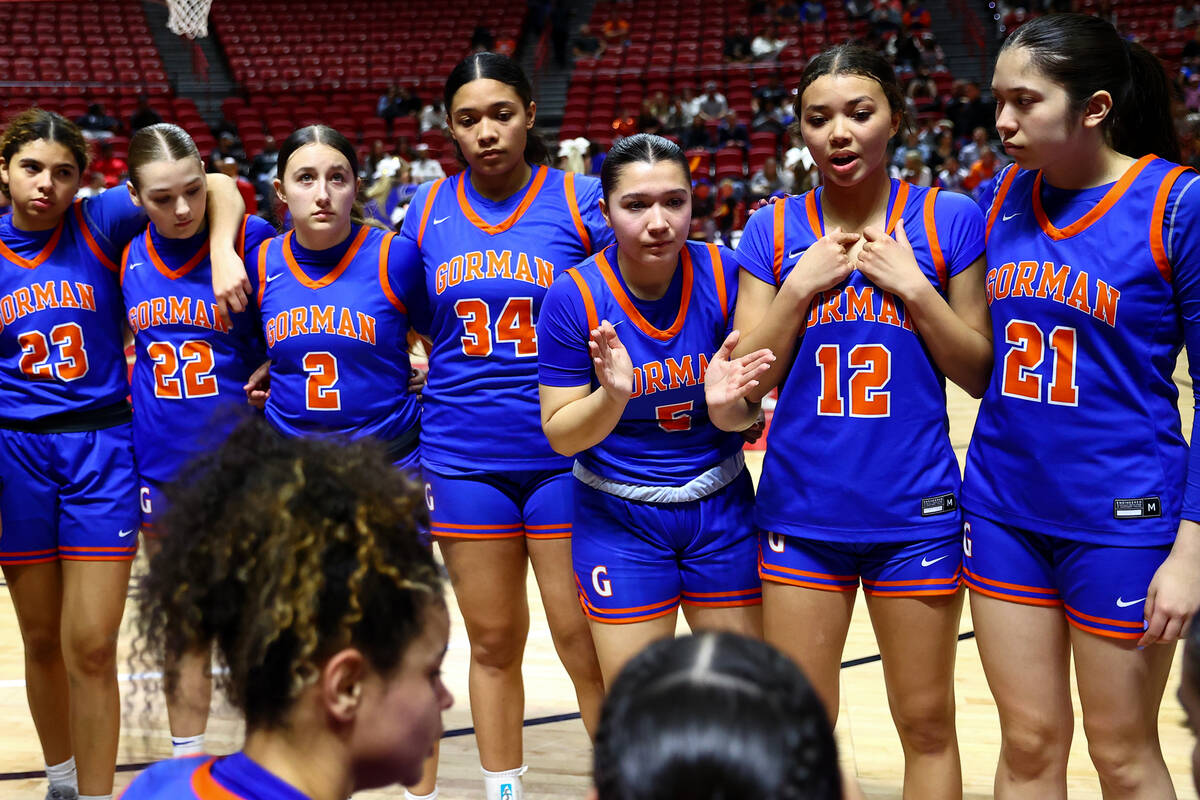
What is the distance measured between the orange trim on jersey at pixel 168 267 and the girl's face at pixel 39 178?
25 centimetres

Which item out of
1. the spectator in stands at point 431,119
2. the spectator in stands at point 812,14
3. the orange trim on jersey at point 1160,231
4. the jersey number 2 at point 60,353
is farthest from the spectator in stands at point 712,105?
the orange trim on jersey at point 1160,231

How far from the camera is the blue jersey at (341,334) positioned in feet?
9.57

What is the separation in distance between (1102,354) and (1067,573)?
16.8 inches

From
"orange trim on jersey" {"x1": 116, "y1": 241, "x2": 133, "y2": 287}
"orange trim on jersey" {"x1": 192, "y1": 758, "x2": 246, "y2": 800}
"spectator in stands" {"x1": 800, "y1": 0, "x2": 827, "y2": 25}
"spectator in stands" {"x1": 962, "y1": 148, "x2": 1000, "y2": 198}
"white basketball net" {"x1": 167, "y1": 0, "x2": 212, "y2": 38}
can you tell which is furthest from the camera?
"spectator in stands" {"x1": 800, "y1": 0, "x2": 827, "y2": 25}

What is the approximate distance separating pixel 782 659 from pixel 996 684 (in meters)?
1.40

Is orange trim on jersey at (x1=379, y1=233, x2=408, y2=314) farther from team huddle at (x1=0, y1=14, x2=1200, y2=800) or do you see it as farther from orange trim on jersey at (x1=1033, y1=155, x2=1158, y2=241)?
orange trim on jersey at (x1=1033, y1=155, x2=1158, y2=241)

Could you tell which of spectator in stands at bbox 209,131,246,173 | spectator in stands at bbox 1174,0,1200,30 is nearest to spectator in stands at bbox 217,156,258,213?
spectator in stands at bbox 209,131,246,173

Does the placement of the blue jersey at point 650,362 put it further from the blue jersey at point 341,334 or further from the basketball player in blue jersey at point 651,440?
the blue jersey at point 341,334

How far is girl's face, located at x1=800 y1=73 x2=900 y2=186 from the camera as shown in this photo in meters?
2.29

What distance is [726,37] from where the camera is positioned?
18.2 metres

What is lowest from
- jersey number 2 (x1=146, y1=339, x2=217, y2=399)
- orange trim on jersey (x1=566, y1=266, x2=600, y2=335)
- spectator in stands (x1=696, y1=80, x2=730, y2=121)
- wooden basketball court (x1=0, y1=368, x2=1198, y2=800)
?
wooden basketball court (x1=0, y1=368, x2=1198, y2=800)

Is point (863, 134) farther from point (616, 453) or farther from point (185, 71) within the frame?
point (185, 71)

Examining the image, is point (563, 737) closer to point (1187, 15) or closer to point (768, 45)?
point (768, 45)

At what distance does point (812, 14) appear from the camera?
709 inches
